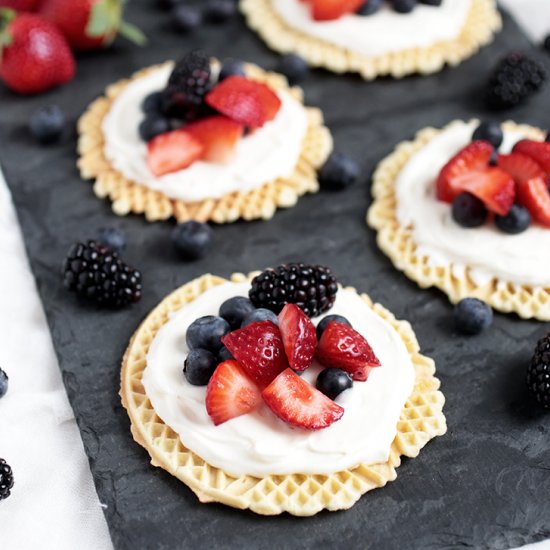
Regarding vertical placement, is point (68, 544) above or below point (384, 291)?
below

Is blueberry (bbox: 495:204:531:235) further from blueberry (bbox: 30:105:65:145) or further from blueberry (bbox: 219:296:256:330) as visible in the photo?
blueberry (bbox: 30:105:65:145)

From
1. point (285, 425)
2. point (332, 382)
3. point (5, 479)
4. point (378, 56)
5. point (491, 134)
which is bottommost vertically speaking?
point (5, 479)

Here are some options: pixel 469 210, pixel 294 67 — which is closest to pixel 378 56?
pixel 294 67

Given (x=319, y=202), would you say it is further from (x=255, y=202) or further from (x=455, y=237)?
(x=455, y=237)

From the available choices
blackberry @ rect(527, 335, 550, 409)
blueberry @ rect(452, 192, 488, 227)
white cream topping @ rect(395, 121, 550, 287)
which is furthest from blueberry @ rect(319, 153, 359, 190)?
blackberry @ rect(527, 335, 550, 409)

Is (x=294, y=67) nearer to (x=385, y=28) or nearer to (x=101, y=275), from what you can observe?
(x=385, y=28)

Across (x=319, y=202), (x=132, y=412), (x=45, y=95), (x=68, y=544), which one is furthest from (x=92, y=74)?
(x=68, y=544)
